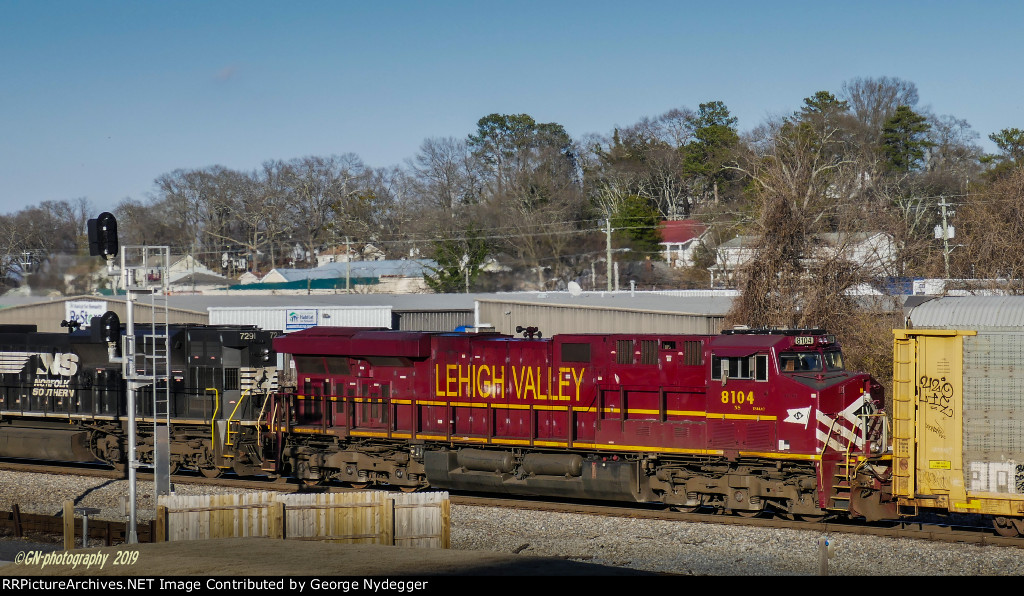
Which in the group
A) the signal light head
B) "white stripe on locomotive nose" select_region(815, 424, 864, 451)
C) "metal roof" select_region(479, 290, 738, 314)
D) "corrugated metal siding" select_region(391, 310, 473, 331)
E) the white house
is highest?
the white house

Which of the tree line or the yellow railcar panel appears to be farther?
the tree line

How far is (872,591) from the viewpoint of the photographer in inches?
426

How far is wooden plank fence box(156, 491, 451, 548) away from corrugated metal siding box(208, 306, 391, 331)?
22.9m

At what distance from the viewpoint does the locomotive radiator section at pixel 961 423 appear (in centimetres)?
1384

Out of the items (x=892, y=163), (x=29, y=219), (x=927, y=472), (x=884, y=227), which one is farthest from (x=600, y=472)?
(x=29, y=219)

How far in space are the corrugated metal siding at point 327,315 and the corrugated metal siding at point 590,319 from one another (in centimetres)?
439

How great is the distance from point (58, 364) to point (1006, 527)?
866 inches

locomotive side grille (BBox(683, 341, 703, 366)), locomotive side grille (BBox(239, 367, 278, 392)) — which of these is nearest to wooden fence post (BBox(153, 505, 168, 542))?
locomotive side grille (BBox(239, 367, 278, 392))

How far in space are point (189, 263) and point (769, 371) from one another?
73.2 m

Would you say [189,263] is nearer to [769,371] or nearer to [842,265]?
[842,265]

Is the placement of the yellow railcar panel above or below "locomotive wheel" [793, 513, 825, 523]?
above

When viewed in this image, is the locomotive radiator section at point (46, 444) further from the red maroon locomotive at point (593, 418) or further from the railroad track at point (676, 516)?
the red maroon locomotive at point (593, 418)

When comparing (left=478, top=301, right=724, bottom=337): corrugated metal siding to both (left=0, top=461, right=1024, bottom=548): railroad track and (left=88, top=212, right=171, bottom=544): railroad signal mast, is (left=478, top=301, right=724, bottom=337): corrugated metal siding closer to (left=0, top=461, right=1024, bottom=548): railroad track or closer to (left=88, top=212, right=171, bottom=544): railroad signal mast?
(left=0, top=461, right=1024, bottom=548): railroad track

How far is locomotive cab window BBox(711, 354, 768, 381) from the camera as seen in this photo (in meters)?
16.4
